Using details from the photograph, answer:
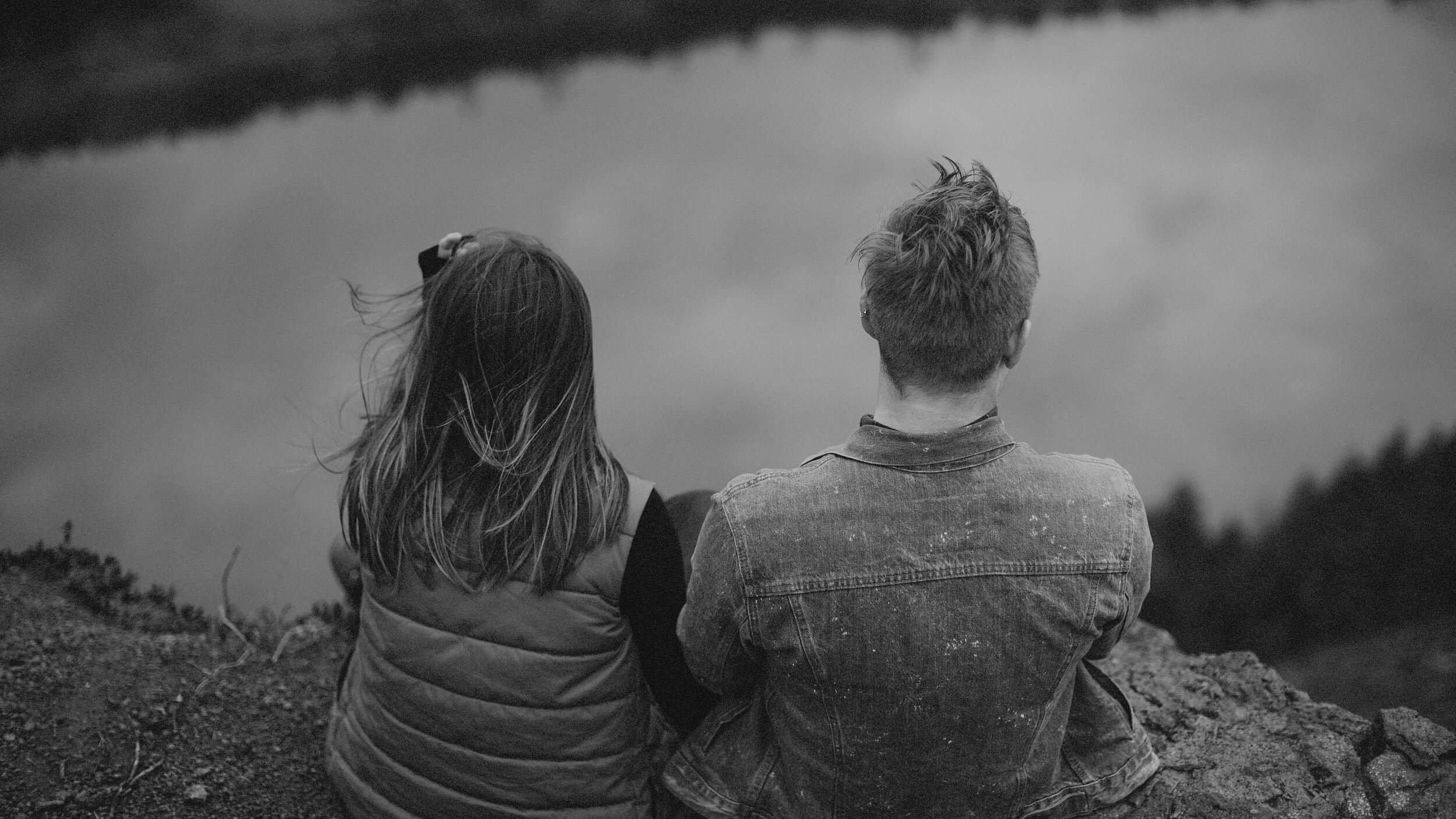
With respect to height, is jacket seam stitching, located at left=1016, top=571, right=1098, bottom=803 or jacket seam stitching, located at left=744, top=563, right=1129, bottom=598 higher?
jacket seam stitching, located at left=744, top=563, right=1129, bottom=598

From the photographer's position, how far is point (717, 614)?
1424mm

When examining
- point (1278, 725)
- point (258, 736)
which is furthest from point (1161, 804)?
point (258, 736)

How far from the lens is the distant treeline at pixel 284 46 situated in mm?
3953

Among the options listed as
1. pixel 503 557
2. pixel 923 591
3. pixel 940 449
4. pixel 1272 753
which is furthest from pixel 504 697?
pixel 1272 753

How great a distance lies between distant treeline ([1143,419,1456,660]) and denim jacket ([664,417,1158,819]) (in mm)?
2446

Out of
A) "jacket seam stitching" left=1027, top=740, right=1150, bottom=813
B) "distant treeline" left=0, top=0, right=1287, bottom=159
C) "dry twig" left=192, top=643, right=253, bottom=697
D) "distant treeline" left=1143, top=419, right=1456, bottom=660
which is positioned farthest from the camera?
"distant treeline" left=0, top=0, right=1287, bottom=159

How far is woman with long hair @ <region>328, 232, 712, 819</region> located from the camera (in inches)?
59.2

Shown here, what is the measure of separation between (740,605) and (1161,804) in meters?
1.04

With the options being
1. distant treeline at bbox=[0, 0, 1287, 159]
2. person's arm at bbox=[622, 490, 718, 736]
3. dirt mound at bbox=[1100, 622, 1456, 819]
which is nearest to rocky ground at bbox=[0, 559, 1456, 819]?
dirt mound at bbox=[1100, 622, 1456, 819]

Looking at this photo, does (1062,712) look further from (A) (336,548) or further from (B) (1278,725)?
(A) (336,548)

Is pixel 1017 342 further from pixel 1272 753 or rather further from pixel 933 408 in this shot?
pixel 1272 753

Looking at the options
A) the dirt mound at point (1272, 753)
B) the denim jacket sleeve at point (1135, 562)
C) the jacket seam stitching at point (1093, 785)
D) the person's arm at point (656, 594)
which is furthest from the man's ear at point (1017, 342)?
the dirt mound at point (1272, 753)

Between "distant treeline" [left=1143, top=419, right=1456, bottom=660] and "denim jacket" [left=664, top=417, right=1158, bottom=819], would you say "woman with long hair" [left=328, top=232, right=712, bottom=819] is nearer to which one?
"denim jacket" [left=664, top=417, right=1158, bottom=819]

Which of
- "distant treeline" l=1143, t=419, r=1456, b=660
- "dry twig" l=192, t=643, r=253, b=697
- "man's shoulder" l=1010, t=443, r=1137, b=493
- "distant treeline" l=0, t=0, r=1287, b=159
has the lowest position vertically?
"distant treeline" l=1143, t=419, r=1456, b=660
